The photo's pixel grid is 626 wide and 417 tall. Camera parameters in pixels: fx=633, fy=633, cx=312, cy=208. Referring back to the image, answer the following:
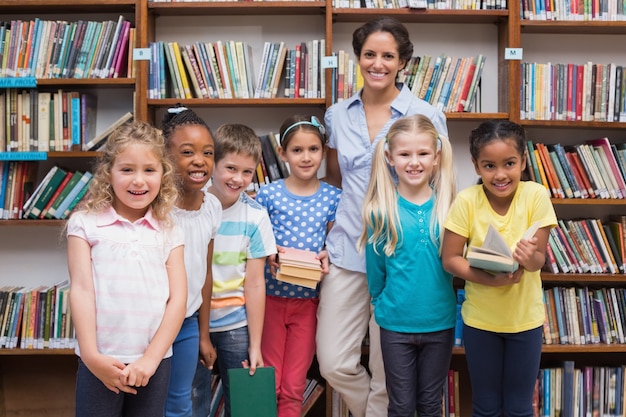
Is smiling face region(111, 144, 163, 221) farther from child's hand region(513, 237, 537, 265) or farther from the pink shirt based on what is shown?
child's hand region(513, 237, 537, 265)

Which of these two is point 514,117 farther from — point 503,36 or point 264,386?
point 264,386

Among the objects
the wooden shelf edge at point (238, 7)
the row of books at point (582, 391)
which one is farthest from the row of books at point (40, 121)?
the row of books at point (582, 391)

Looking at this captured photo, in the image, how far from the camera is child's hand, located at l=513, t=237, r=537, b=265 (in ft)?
6.07

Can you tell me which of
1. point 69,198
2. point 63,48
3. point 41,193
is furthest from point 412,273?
point 63,48

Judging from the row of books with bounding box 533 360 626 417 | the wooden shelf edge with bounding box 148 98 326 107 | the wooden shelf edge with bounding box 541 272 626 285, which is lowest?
the row of books with bounding box 533 360 626 417

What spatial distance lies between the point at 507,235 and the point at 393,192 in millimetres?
394

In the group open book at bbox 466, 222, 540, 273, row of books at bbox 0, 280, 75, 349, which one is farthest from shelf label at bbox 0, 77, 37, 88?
open book at bbox 466, 222, 540, 273

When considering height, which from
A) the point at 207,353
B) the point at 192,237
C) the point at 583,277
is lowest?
the point at 207,353

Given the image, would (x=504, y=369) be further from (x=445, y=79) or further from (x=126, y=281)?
(x=445, y=79)

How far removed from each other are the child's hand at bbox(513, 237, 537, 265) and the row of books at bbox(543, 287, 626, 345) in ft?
3.58

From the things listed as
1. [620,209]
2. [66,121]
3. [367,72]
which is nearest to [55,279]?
[66,121]

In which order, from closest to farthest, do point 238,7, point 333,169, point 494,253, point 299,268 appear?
point 494,253 < point 299,268 < point 333,169 < point 238,7

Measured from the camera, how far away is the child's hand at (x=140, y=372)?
158cm

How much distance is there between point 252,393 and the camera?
6.43 feet
